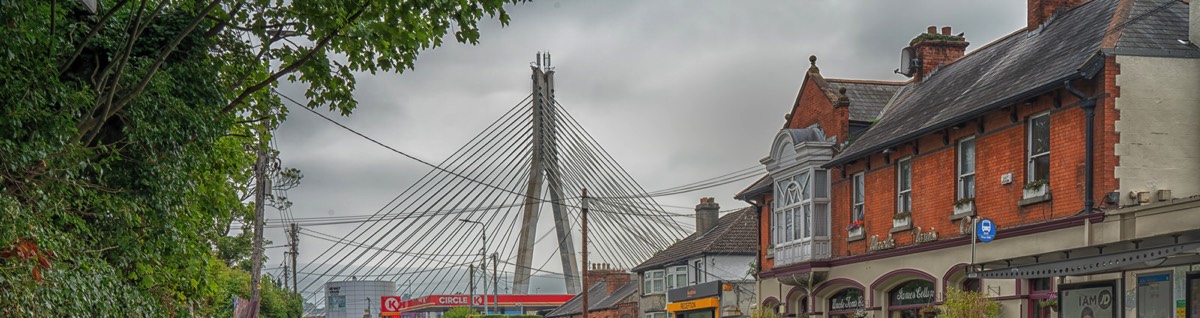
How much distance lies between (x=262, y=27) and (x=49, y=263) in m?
4.62

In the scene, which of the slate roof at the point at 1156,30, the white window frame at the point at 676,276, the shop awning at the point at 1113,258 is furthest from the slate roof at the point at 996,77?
the white window frame at the point at 676,276

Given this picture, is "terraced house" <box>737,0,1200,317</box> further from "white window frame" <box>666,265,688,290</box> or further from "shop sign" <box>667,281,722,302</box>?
"white window frame" <box>666,265,688,290</box>

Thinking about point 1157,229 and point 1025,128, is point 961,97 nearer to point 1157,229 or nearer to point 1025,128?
point 1025,128

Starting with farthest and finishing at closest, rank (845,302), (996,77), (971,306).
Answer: (845,302) < (996,77) < (971,306)

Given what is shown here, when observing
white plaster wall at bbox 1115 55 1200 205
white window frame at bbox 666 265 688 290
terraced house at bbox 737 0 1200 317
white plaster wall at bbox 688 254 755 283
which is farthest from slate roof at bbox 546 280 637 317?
white plaster wall at bbox 1115 55 1200 205

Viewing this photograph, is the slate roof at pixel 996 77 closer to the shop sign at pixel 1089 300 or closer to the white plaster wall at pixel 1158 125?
the white plaster wall at pixel 1158 125

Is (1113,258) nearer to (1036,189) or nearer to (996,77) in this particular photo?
(1036,189)

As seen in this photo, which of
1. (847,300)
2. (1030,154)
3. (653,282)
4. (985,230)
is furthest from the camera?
(653,282)

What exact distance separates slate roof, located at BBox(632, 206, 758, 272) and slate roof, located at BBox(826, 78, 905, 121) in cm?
1460

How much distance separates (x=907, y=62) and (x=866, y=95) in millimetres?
1702

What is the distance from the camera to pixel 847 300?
34.7 meters

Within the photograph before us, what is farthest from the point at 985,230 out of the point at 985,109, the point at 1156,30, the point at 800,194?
the point at 800,194

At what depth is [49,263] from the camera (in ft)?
40.7

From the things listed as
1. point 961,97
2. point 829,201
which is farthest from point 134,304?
point 829,201
